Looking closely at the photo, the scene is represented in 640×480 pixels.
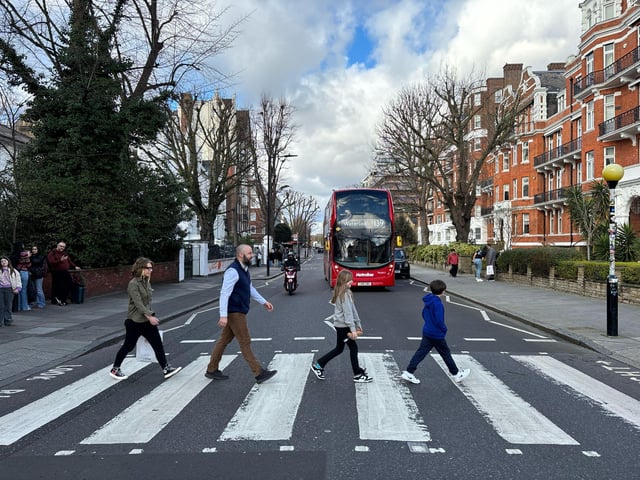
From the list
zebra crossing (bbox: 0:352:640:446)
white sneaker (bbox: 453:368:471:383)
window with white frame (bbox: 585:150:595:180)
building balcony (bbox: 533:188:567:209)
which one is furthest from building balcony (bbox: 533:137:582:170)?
white sneaker (bbox: 453:368:471:383)

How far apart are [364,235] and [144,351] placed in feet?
48.8

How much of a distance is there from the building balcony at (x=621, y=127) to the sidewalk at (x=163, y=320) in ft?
50.4

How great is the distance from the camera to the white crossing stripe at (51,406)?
5.18 metres

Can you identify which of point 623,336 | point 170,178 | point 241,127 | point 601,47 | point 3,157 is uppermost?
point 601,47

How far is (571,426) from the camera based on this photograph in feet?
16.9

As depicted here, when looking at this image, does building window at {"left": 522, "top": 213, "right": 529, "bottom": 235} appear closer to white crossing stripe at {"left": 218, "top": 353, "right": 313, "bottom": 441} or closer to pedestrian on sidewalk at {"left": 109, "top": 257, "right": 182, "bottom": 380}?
white crossing stripe at {"left": 218, "top": 353, "right": 313, "bottom": 441}

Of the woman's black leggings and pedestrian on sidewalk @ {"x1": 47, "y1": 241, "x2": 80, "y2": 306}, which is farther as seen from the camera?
pedestrian on sidewalk @ {"x1": 47, "y1": 241, "x2": 80, "y2": 306}

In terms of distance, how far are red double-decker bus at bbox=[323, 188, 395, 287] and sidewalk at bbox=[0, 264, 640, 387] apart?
10.3 ft

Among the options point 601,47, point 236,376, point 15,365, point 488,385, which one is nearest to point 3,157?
point 15,365

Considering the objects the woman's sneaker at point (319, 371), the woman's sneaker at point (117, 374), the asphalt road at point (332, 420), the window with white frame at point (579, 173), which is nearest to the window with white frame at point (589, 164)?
the window with white frame at point (579, 173)

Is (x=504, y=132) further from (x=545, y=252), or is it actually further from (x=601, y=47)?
(x=545, y=252)

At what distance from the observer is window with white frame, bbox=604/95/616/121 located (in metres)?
33.0

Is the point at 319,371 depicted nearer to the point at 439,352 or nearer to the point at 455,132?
the point at 439,352

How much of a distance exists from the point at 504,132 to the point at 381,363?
87.8 ft
